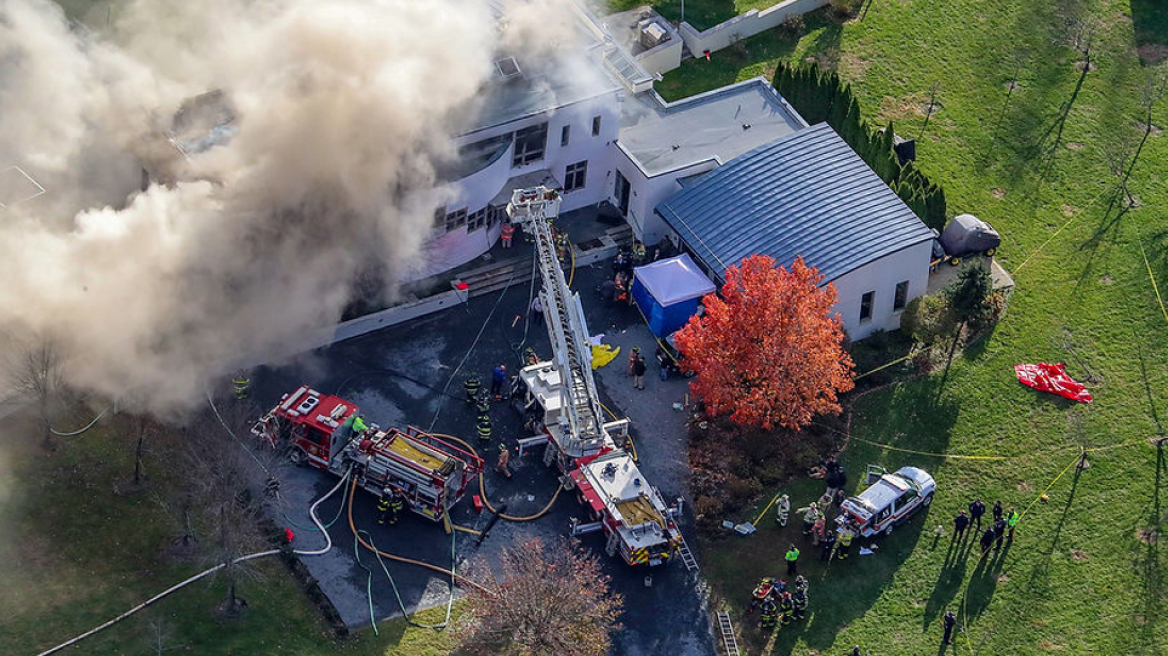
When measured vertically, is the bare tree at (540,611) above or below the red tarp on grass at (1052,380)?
above

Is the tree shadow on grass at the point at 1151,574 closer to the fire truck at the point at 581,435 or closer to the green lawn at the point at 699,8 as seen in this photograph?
the fire truck at the point at 581,435

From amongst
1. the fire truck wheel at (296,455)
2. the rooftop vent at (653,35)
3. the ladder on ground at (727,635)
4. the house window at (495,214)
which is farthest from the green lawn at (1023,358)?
the fire truck wheel at (296,455)

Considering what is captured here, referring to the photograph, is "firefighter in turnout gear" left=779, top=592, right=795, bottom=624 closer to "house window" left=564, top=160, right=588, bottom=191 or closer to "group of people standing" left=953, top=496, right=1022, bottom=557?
"group of people standing" left=953, top=496, right=1022, bottom=557

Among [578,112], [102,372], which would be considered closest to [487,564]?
[102,372]

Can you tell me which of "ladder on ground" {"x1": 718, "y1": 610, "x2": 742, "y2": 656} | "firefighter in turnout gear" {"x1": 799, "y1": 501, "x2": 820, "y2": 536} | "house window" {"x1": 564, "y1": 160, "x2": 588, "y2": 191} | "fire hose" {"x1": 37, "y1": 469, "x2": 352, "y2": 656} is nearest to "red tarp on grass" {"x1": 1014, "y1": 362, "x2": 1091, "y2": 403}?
"firefighter in turnout gear" {"x1": 799, "y1": 501, "x2": 820, "y2": 536}

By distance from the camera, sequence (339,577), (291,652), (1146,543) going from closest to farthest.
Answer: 1. (291,652)
2. (339,577)
3. (1146,543)

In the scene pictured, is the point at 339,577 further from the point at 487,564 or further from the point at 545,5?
the point at 545,5

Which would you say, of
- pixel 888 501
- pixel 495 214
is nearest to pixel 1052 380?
pixel 888 501
